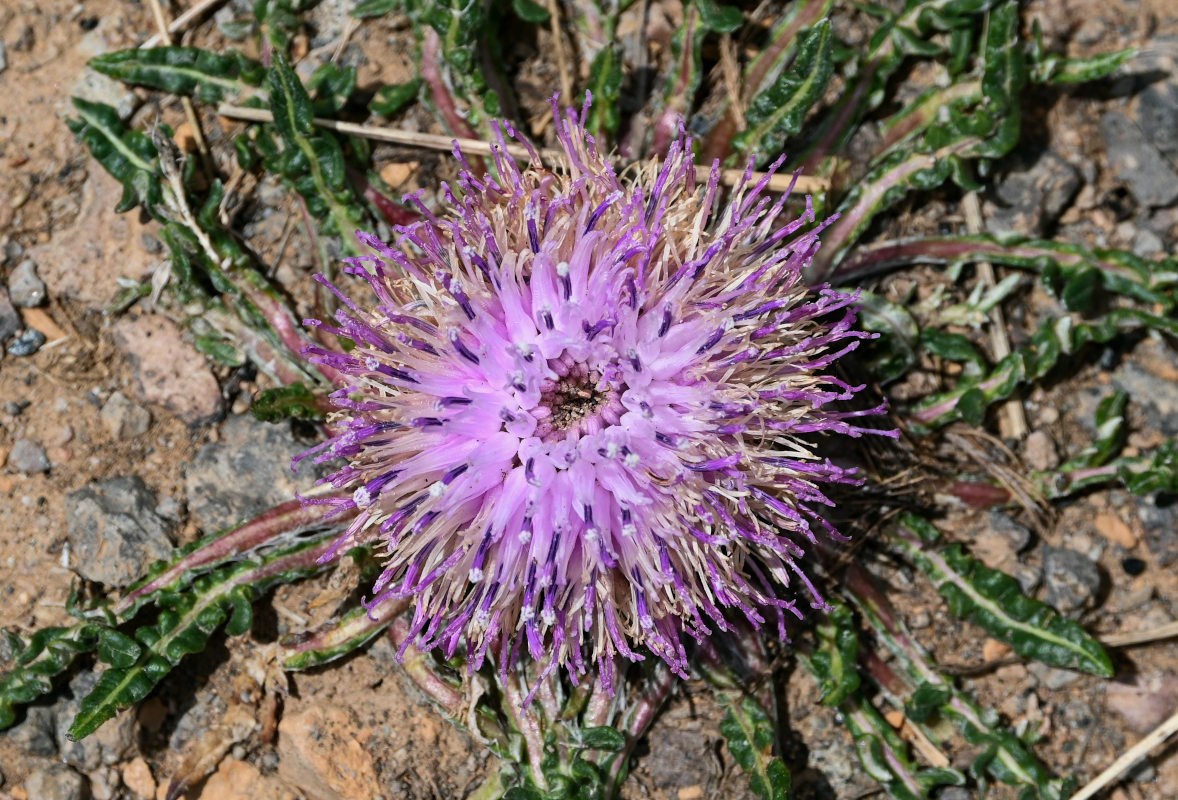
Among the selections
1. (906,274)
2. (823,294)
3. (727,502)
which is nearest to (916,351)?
(906,274)

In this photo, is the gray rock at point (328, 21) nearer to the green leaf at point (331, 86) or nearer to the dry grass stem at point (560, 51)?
the green leaf at point (331, 86)

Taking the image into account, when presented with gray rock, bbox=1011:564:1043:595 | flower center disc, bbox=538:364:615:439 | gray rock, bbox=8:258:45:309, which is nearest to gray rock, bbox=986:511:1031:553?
gray rock, bbox=1011:564:1043:595

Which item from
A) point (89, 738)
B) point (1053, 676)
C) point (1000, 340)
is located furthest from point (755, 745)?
point (89, 738)

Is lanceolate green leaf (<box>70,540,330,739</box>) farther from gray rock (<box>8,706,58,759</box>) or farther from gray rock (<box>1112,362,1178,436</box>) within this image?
gray rock (<box>1112,362,1178,436</box>)

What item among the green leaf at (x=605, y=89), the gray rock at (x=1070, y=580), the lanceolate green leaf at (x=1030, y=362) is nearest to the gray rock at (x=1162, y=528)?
the gray rock at (x=1070, y=580)

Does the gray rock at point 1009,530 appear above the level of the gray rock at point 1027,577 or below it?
above

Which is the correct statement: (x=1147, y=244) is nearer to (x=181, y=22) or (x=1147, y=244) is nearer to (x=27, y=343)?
(x=181, y=22)
